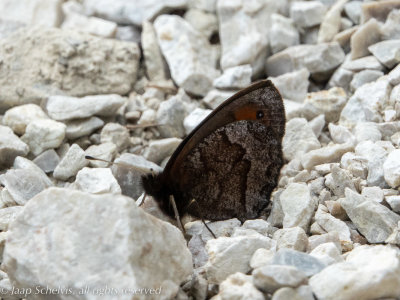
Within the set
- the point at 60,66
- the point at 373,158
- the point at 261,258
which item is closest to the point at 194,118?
the point at 60,66

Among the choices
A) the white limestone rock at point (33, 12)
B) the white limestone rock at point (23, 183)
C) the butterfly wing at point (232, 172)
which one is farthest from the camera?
the white limestone rock at point (33, 12)

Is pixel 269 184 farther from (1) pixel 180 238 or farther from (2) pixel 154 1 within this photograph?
(2) pixel 154 1

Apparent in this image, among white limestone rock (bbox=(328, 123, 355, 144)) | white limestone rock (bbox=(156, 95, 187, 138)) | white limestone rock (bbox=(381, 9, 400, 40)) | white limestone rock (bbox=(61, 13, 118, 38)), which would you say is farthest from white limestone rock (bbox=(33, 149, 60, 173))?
white limestone rock (bbox=(381, 9, 400, 40))

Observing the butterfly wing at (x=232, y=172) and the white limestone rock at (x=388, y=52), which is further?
the white limestone rock at (x=388, y=52)

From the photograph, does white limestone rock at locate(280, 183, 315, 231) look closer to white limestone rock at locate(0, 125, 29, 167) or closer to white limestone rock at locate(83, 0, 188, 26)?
white limestone rock at locate(0, 125, 29, 167)

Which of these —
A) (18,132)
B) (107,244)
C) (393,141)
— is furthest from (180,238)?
(18,132)

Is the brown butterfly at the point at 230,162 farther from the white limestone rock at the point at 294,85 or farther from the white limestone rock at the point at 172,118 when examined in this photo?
the white limestone rock at the point at 294,85

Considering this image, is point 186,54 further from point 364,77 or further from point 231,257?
point 231,257

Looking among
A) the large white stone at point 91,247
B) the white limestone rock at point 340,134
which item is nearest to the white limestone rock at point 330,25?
the white limestone rock at point 340,134
